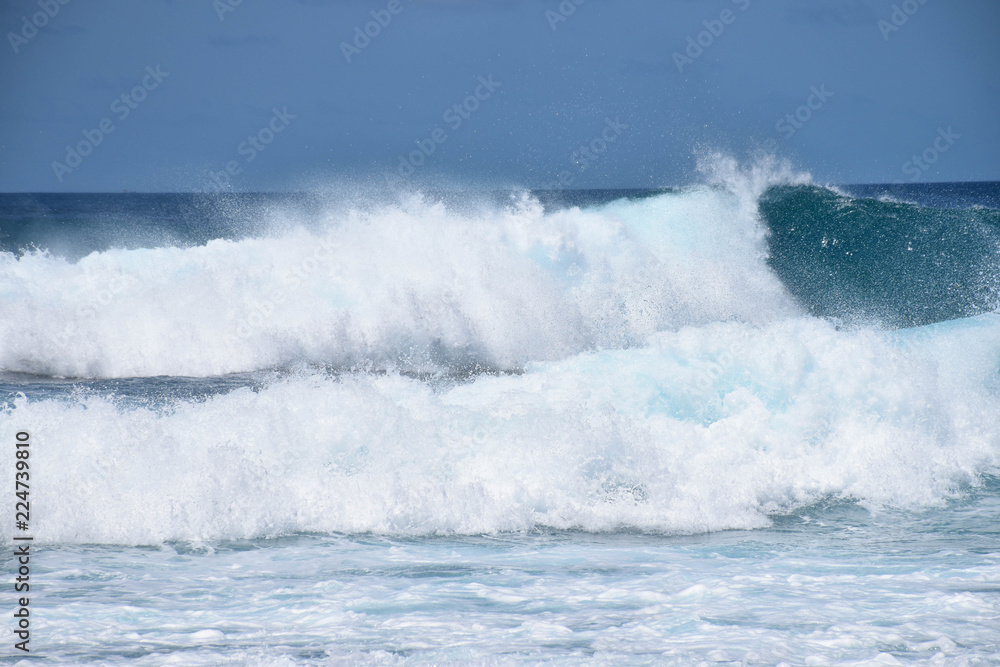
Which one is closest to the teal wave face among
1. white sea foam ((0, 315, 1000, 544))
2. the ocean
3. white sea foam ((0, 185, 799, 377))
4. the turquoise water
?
the ocean

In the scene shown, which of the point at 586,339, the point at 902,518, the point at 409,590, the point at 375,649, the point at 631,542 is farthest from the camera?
the point at 586,339

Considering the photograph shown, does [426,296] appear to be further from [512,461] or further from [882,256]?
[882,256]

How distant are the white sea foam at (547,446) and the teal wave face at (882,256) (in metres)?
5.54

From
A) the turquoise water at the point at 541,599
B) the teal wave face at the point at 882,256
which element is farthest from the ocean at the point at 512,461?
the teal wave face at the point at 882,256

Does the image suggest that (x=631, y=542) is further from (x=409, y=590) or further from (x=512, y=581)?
(x=409, y=590)

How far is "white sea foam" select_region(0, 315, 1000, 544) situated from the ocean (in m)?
0.03

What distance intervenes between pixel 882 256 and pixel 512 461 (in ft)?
37.6

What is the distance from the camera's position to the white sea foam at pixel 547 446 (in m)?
6.68

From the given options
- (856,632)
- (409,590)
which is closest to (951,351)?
→ (856,632)

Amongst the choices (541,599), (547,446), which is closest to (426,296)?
(547,446)

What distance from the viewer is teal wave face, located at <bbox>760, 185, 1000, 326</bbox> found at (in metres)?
14.8

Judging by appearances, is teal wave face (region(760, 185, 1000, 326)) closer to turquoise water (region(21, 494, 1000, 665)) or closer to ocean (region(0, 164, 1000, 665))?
ocean (region(0, 164, 1000, 665))

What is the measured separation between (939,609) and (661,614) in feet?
5.33

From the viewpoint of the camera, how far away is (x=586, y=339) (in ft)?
44.1
